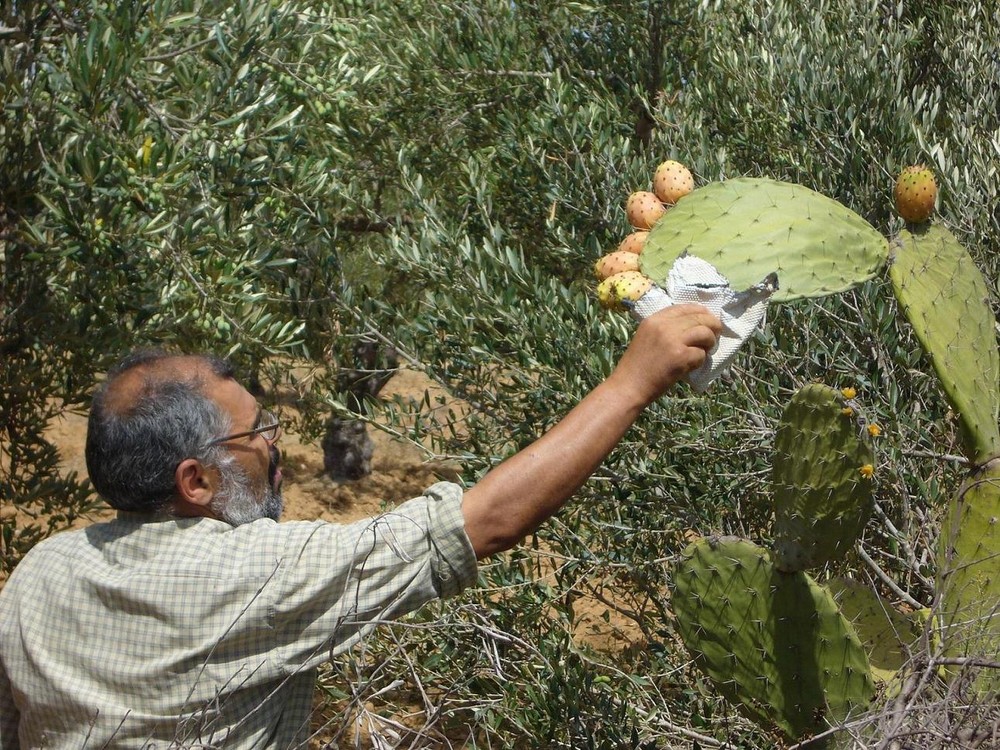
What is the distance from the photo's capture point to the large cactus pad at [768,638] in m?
2.45

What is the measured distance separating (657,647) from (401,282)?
108 inches

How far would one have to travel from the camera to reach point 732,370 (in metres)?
3.59

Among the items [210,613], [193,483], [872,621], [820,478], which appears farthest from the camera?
[872,621]

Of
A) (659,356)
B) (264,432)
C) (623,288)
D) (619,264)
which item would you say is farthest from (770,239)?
(264,432)

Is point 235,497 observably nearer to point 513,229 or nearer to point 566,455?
point 566,455

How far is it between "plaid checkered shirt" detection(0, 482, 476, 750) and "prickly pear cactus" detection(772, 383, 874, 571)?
103 centimetres

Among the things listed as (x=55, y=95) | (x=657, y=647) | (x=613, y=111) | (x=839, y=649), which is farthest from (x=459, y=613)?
(x=613, y=111)

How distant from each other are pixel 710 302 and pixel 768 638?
3.27ft

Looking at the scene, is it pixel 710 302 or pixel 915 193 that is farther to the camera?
pixel 915 193

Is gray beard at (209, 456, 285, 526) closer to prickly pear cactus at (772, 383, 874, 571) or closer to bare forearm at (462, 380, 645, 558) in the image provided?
bare forearm at (462, 380, 645, 558)

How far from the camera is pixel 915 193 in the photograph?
2516 millimetres

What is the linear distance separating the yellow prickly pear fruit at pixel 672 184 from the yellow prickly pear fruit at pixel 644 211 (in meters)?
0.03

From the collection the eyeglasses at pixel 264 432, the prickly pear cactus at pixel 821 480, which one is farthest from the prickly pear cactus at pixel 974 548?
the eyeglasses at pixel 264 432

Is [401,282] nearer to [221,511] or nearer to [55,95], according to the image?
[55,95]
